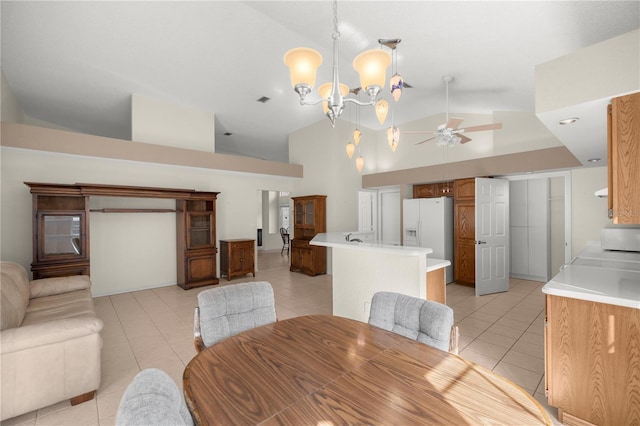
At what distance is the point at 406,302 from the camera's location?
162 centimetres

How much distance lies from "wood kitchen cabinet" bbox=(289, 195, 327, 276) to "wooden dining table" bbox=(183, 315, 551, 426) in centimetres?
494

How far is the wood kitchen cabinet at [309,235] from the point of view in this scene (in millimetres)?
6383

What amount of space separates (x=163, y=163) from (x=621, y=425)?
615 centimetres

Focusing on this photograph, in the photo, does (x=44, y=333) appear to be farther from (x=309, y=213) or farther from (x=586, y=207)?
(x=586, y=207)

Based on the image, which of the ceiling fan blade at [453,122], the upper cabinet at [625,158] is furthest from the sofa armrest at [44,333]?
the ceiling fan blade at [453,122]

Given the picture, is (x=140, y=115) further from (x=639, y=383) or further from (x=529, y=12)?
(x=639, y=383)

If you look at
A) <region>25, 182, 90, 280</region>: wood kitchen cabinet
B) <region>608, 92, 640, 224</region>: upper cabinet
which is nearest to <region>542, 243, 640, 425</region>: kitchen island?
<region>608, 92, 640, 224</region>: upper cabinet

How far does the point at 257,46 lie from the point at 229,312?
3.59 metres

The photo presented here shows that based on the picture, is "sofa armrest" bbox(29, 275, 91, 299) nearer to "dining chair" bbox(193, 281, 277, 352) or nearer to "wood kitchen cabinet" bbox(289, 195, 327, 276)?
"dining chair" bbox(193, 281, 277, 352)

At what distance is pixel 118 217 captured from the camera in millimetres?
5066

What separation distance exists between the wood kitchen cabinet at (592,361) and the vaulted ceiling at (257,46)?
7.67 feet

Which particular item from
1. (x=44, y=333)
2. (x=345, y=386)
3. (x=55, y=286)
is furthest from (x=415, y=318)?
(x=55, y=286)

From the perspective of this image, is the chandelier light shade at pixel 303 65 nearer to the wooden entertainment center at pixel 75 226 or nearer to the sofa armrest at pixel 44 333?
the sofa armrest at pixel 44 333

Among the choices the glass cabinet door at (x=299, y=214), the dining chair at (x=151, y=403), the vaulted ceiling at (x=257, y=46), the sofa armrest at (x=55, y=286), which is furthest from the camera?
the glass cabinet door at (x=299, y=214)
